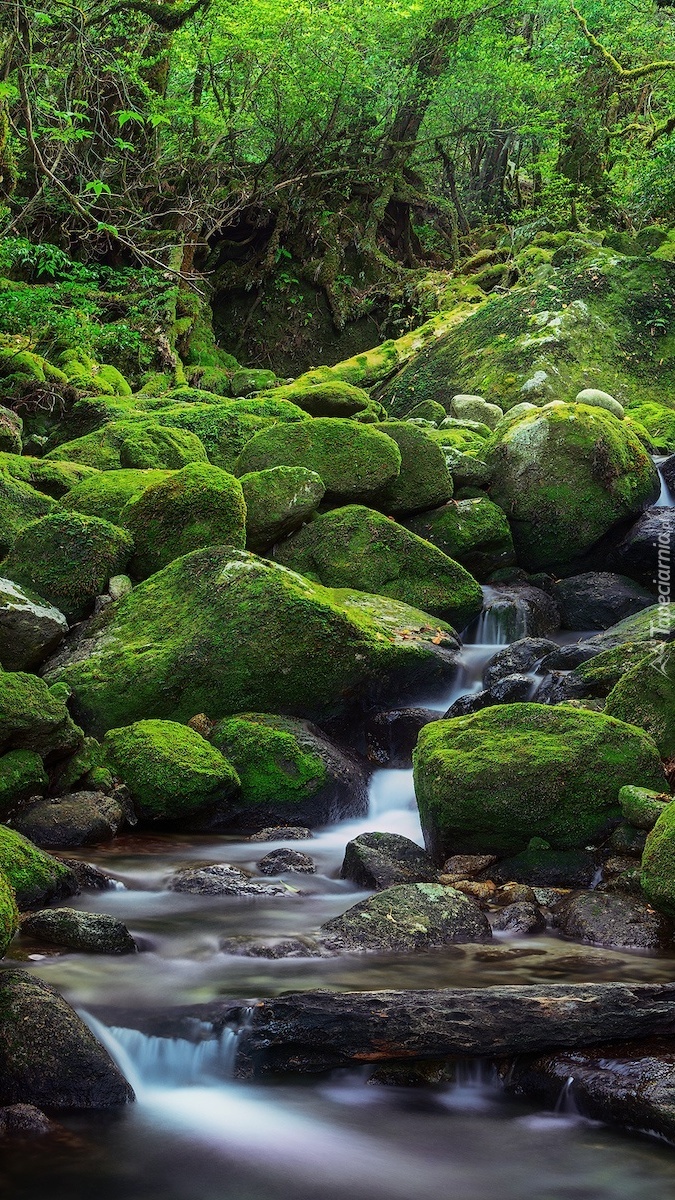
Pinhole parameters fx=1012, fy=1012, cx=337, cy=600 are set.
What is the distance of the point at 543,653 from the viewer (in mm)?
9562

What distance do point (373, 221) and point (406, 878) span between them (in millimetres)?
20998

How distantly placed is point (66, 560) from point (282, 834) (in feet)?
11.4

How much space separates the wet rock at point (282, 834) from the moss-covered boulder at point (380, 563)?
3.51 meters

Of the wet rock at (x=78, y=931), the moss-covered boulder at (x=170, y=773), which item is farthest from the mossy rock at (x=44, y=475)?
the wet rock at (x=78, y=931)

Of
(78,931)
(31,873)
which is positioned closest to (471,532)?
(31,873)

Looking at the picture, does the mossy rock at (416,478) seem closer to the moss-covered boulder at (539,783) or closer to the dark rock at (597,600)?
the dark rock at (597,600)

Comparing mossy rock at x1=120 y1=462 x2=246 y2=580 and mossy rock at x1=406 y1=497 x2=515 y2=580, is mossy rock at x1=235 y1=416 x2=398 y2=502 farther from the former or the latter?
mossy rock at x1=120 y1=462 x2=246 y2=580

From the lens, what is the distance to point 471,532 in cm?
1160

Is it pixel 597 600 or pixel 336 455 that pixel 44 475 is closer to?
pixel 336 455

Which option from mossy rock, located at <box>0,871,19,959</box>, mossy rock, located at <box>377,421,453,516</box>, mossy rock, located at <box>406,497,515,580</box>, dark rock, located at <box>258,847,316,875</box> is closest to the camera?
mossy rock, located at <box>0,871,19,959</box>

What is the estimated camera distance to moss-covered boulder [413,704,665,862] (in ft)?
21.1

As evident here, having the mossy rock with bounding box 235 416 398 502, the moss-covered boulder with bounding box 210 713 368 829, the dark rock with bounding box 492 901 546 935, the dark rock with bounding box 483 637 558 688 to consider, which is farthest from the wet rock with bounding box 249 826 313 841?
the mossy rock with bounding box 235 416 398 502

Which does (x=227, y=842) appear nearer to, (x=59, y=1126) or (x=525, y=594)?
(x=59, y=1126)

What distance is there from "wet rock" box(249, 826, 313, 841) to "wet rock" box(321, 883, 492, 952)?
1.70 m
